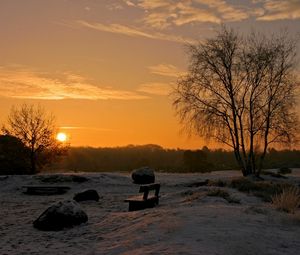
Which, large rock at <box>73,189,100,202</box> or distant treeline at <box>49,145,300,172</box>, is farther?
distant treeline at <box>49,145,300,172</box>

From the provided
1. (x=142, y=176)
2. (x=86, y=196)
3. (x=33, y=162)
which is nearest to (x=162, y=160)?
(x=33, y=162)

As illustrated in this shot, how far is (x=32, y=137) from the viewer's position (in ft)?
141

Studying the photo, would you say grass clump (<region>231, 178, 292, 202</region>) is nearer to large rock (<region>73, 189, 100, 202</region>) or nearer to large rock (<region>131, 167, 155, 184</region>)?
large rock (<region>73, 189, 100, 202</region>)

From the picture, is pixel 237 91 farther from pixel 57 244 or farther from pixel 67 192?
pixel 57 244

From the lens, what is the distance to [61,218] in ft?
44.3

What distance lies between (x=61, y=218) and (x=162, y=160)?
82.5m

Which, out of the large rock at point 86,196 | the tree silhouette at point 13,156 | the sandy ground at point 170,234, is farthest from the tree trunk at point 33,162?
the sandy ground at point 170,234

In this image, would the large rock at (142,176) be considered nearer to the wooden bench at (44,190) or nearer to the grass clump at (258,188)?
the wooden bench at (44,190)

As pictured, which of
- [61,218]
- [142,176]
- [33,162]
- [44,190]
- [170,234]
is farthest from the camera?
[33,162]

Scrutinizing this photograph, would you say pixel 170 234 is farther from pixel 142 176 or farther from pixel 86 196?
pixel 142 176

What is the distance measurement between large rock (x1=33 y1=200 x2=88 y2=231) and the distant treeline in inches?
1656

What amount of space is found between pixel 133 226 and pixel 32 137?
3287 centimetres

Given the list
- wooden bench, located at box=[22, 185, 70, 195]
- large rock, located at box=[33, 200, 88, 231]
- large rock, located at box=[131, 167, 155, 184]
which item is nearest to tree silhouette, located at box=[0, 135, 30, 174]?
large rock, located at box=[131, 167, 155, 184]

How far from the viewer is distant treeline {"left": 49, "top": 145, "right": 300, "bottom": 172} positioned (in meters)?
58.7
